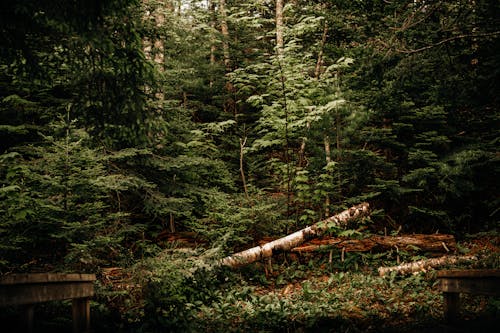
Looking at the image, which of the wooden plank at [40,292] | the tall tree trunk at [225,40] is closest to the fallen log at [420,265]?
the wooden plank at [40,292]

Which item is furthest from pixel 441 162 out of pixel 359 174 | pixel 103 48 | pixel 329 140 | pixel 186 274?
pixel 103 48

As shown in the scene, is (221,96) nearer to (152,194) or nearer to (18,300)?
(152,194)

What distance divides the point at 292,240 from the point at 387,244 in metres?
3.16

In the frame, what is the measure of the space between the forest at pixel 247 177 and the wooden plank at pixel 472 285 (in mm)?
416

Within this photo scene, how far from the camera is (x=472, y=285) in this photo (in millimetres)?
4699

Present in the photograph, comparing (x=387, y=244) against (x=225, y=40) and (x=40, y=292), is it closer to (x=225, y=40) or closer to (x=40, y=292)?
(x=40, y=292)

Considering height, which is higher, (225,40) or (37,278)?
(225,40)

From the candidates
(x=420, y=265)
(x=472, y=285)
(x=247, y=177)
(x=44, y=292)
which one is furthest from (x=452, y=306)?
(x=247, y=177)

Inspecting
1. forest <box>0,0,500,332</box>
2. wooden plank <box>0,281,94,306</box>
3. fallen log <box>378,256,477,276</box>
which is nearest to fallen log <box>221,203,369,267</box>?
forest <box>0,0,500,332</box>

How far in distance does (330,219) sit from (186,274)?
16.9 ft

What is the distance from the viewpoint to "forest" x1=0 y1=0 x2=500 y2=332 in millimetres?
5125

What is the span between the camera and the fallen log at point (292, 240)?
364 inches

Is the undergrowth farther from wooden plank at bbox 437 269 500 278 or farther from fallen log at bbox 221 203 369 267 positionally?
wooden plank at bbox 437 269 500 278

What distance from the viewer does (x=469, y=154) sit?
10.3 m
